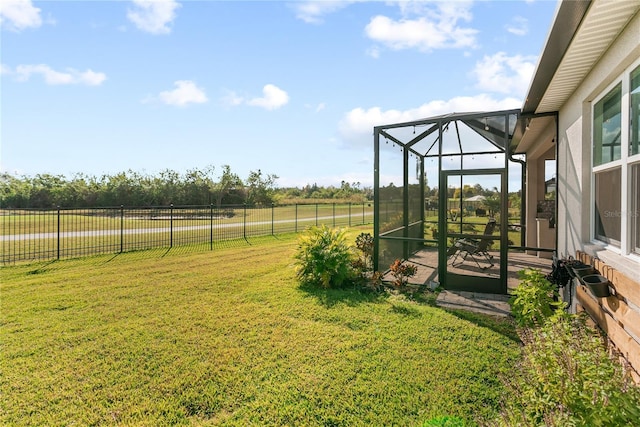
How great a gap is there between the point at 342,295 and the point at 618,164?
3.99 m

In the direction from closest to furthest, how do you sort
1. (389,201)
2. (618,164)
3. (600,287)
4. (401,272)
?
(600,287) < (618,164) < (401,272) < (389,201)

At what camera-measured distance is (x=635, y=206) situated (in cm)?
239

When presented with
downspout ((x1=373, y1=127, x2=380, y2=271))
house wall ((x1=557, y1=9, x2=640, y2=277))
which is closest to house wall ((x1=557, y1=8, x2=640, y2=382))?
house wall ((x1=557, y1=9, x2=640, y2=277))

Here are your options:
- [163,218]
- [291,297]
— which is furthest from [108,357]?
[163,218]

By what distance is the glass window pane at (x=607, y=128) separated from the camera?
2.70m

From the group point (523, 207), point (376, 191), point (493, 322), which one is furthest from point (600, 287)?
point (523, 207)

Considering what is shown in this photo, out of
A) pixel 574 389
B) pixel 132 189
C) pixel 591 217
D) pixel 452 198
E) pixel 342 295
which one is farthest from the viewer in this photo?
pixel 132 189

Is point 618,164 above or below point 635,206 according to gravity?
above

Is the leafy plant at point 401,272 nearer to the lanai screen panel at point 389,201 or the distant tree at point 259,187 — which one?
the lanai screen panel at point 389,201

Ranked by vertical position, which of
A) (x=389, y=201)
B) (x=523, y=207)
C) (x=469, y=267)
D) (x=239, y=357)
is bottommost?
(x=239, y=357)

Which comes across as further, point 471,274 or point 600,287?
point 471,274

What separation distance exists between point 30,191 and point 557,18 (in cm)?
3328

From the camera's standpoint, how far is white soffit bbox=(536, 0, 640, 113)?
2123mm

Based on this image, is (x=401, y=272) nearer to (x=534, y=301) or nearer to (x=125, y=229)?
(x=534, y=301)
